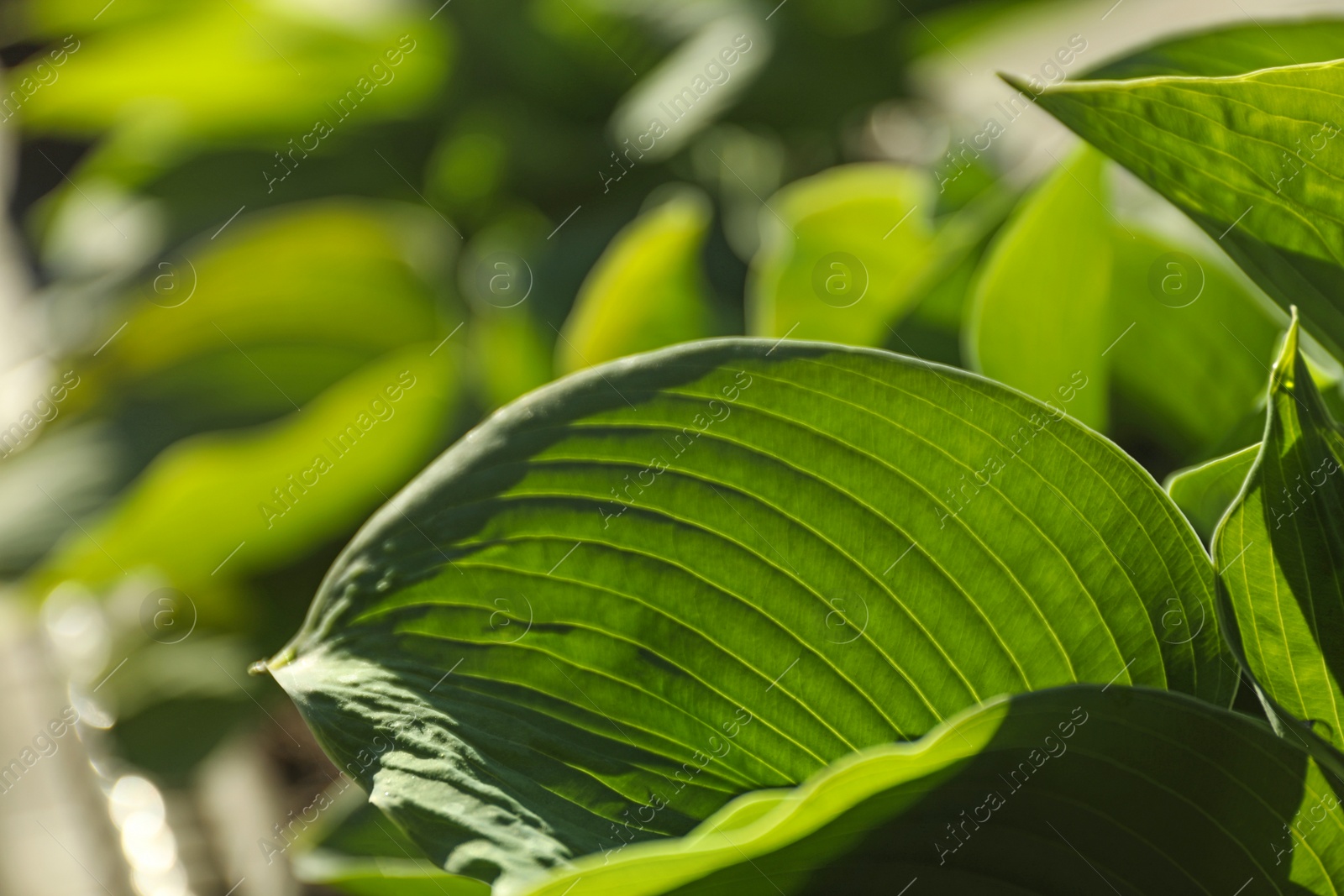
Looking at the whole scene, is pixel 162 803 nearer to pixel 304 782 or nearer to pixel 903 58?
pixel 304 782

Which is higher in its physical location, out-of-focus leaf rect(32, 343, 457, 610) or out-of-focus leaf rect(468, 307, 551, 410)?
out-of-focus leaf rect(32, 343, 457, 610)

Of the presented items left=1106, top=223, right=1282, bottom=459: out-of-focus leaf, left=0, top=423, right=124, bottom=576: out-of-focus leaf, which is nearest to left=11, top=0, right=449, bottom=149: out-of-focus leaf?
left=0, top=423, right=124, bottom=576: out-of-focus leaf

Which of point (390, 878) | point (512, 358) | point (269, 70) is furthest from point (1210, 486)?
point (269, 70)

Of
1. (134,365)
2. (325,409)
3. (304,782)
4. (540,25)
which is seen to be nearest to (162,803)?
(304,782)

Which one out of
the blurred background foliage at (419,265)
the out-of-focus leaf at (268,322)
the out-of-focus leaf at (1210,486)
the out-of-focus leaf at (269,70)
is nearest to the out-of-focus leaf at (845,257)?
the blurred background foliage at (419,265)

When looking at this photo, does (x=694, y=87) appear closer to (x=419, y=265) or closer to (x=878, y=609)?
(x=419, y=265)

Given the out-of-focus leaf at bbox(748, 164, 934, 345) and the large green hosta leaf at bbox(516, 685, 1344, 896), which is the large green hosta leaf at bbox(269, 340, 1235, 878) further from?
the out-of-focus leaf at bbox(748, 164, 934, 345)
